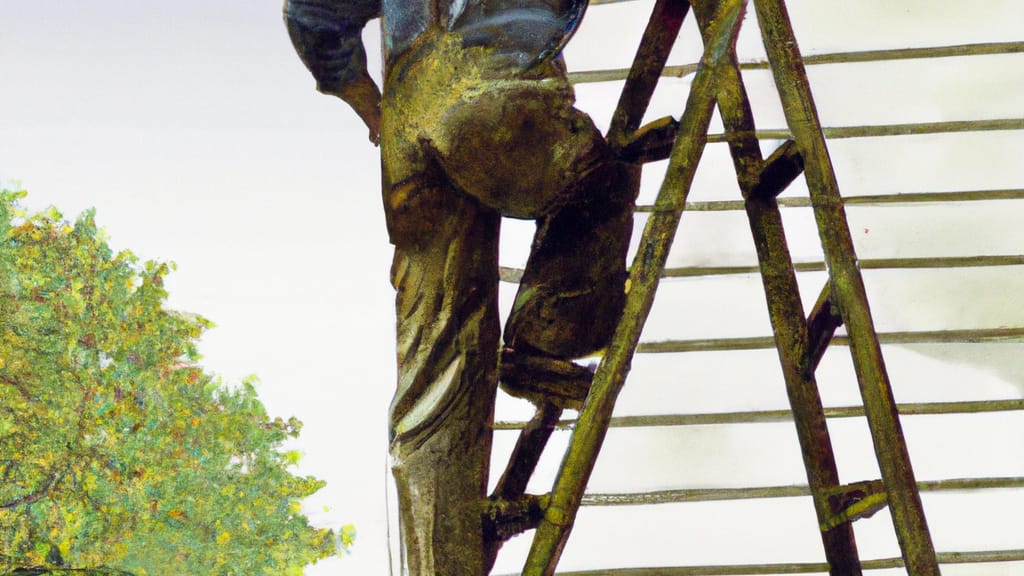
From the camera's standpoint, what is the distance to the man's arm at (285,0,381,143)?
1.45 metres

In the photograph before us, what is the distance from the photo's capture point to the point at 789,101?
1294mm

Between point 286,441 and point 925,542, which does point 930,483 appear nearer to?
point 925,542

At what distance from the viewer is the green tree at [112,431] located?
397 cm

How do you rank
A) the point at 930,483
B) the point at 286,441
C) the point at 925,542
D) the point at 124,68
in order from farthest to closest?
the point at 124,68 < the point at 286,441 < the point at 930,483 < the point at 925,542

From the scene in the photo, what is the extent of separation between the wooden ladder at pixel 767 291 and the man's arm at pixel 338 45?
0.90 ft

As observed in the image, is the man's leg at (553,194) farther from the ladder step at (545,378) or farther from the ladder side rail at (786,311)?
the ladder side rail at (786,311)

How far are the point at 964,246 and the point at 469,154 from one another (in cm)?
116

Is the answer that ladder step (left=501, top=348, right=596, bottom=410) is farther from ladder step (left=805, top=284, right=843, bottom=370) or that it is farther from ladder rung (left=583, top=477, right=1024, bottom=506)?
ladder rung (left=583, top=477, right=1024, bottom=506)

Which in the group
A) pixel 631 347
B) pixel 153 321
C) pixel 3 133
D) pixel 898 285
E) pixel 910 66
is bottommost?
pixel 631 347

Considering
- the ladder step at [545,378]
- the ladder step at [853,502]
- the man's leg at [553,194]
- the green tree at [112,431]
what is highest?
the green tree at [112,431]

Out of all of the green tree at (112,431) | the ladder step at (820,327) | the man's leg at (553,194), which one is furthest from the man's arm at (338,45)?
the green tree at (112,431)

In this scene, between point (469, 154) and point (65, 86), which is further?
point (65, 86)

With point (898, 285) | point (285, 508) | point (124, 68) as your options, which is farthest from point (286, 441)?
point (898, 285)

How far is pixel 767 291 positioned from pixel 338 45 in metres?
0.49
